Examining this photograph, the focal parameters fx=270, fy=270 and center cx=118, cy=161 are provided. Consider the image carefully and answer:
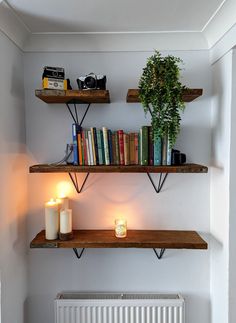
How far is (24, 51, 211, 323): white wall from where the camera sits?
63.1 inches

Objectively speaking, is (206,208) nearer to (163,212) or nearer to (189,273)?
(163,212)

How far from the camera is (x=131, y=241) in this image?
1.44 metres

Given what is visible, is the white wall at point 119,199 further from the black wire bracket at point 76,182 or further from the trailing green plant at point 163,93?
the trailing green plant at point 163,93

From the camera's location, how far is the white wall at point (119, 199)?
1.60m

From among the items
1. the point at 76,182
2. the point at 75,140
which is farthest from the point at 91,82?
the point at 76,182

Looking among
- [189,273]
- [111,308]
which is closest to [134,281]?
[111,308]

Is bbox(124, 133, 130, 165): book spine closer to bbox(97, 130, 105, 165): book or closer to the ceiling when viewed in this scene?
bbox(97, 130, 105, 165): book

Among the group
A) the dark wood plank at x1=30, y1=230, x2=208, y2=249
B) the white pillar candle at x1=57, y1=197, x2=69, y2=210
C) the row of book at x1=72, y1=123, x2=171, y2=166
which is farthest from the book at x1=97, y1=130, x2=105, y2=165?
the dark wood plank at x1=30, y1=230, x2=208, y2=249

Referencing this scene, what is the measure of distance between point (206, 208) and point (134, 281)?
0.63 metres

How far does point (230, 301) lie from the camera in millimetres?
1401

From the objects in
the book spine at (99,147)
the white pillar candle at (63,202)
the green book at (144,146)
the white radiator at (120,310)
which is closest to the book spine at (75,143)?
the book spine at (99,147)

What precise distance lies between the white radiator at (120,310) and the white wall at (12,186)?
27 centimetres

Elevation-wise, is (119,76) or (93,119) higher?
(119,76)

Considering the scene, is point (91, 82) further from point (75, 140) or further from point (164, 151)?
point (164, 151)
